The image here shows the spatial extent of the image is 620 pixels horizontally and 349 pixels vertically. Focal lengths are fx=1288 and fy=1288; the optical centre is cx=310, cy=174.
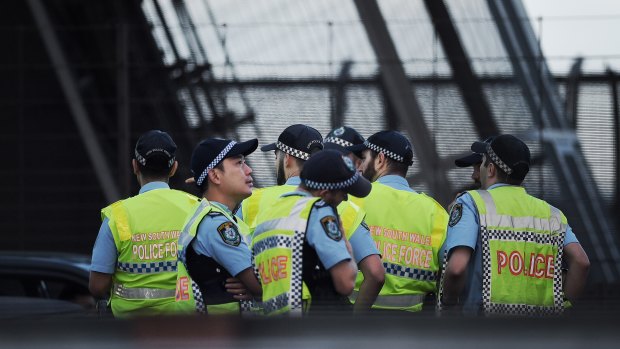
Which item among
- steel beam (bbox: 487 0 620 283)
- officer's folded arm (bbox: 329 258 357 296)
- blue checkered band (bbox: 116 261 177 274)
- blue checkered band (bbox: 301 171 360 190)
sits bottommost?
officer's folded arm (bbox: 329 258 357 296)

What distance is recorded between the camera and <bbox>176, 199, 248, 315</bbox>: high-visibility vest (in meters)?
4.68

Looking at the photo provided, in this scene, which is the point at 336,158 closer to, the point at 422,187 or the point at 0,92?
the point at 422,187

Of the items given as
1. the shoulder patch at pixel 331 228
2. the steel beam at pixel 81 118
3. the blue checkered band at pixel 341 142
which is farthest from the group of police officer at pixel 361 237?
the steel beam at pixel 81 118

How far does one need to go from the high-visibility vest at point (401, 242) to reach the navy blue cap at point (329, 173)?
1.38 meters

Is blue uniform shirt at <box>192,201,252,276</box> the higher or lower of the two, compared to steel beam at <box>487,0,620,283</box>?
lower

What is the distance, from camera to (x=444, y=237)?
5914 millimetres

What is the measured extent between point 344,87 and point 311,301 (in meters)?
5.29

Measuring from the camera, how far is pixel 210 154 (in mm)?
4961

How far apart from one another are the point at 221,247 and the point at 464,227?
1316 mm

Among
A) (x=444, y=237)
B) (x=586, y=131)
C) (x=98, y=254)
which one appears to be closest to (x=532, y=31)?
(x=586, y=131)

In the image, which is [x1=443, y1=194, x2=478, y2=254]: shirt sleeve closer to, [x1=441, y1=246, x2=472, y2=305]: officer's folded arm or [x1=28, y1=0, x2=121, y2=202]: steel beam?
[x1=441, y1=246, x2=472, y2=305]: officer's folded arm

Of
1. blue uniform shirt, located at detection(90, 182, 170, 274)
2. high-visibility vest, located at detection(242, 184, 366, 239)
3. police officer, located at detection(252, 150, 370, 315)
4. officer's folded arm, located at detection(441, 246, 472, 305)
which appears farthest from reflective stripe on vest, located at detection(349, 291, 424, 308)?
police officer, located at detection(252, 150, 370, 315)

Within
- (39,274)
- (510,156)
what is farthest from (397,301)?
(39,274)

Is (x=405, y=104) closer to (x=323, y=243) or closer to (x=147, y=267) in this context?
(x=147, y=267)
